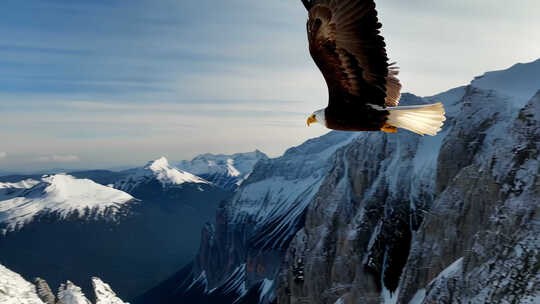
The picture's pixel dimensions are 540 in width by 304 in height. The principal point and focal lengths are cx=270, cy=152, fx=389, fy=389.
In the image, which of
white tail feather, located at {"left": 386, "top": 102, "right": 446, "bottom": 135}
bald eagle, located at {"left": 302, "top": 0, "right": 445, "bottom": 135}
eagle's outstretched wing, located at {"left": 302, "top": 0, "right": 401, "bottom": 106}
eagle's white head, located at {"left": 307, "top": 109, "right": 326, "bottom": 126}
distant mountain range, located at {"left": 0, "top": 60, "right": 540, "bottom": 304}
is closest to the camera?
eagle's outstretched wing, located at {"left": 302, "top": 0, "right": 401, "bottom": 106}

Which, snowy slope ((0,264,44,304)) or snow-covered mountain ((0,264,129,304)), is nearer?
snowy slope ((0,264,44,304))

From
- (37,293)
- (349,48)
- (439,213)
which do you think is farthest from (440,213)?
(349,48)

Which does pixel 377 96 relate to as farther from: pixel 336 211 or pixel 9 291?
pixel 336 211

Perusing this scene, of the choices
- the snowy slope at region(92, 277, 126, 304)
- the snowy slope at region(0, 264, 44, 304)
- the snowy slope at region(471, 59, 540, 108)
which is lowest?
the snowy slope at region(92, 277, 126, 304)

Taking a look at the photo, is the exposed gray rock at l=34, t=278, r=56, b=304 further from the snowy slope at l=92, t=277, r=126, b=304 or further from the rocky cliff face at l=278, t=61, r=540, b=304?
the rocky cliff face at l=278, t=61, r=540, b=304

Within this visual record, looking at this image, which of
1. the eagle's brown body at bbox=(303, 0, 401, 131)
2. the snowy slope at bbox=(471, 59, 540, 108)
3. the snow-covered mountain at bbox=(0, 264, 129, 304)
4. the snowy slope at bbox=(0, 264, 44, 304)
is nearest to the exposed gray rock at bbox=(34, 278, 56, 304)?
the snow-covered mountain at bbox=(0, 264, 129, 304)

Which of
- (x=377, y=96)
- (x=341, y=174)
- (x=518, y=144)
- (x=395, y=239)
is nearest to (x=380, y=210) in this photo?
(x=395, y=239)

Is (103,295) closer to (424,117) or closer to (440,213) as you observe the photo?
(424,117)

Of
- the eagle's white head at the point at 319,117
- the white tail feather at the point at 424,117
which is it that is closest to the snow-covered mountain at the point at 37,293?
the eagle's white head at the point at 319,117
